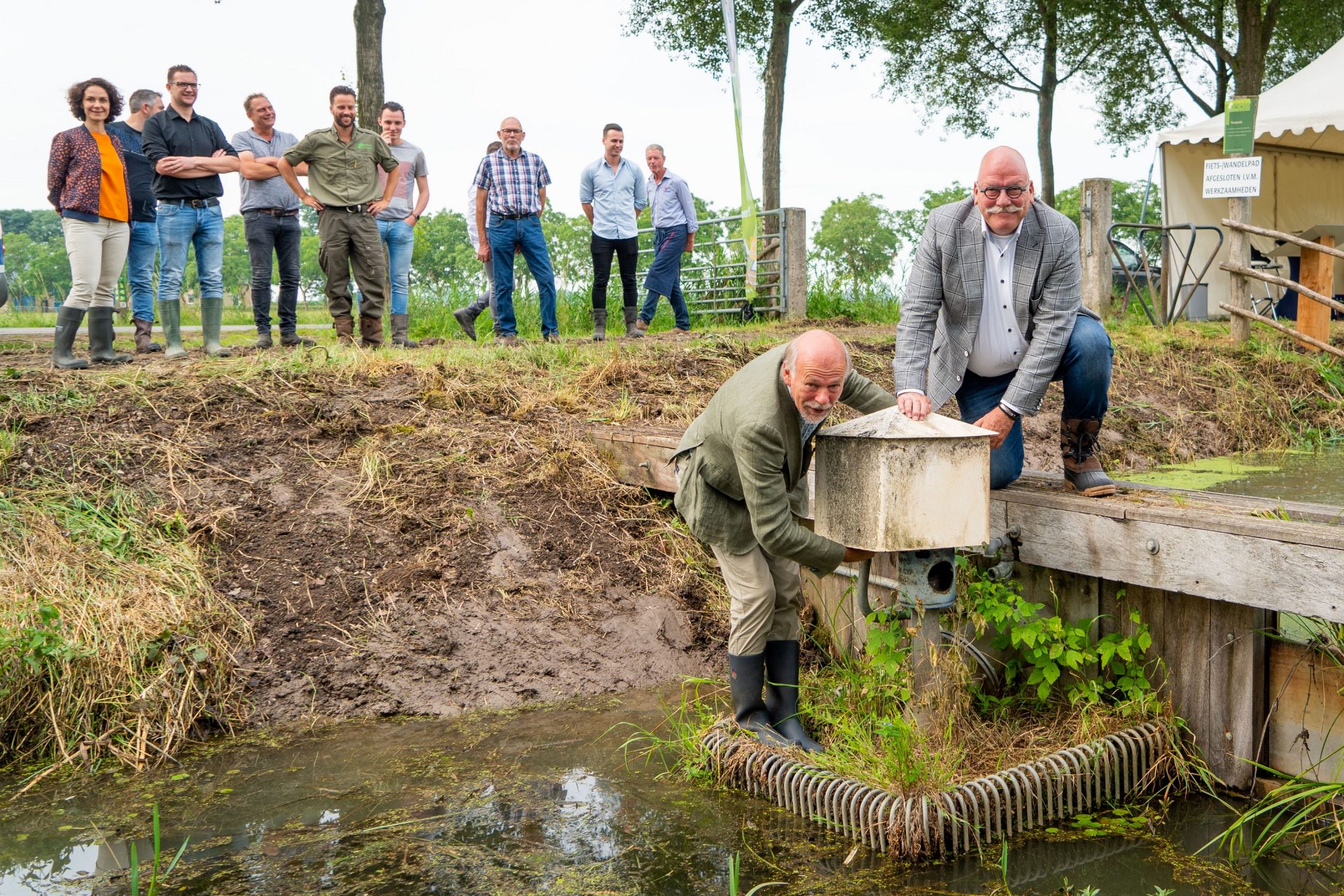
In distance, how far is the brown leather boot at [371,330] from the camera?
937 centimetres

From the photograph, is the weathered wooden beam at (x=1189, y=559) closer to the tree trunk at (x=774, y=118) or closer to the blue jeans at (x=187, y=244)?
the blue jeans at (x=187, y=244)

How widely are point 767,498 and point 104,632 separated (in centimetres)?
295

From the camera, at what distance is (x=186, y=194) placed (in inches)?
344

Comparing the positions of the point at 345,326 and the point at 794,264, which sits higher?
the point at 794,264

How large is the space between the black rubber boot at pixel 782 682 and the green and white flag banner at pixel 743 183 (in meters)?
9.27

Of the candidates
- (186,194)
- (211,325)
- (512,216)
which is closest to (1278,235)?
(512,216)

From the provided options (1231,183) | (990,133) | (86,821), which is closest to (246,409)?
(86,821)

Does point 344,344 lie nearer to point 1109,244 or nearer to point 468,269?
point 1109,244

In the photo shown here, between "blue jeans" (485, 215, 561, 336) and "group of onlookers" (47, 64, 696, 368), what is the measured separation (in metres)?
0.01

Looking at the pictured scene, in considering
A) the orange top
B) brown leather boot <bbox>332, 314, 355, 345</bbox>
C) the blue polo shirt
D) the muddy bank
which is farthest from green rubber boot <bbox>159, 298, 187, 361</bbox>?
the blue polo shirt

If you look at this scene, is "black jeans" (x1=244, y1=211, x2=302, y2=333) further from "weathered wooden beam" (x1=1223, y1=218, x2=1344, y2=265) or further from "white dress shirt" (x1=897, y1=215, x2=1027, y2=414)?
"weathered wooden beam" (x1=1223, y1=218, x2=1344, y2=265)

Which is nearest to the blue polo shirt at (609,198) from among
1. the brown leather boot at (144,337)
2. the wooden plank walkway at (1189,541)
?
the brown leather boot at (144,337)

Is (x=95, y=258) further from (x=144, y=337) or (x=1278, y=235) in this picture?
(x=1278, y=235)

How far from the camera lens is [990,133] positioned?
2347cm
